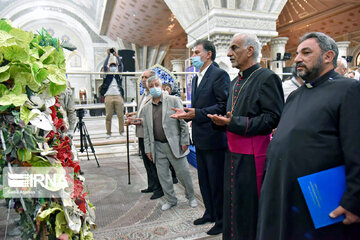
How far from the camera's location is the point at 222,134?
97.5 inches

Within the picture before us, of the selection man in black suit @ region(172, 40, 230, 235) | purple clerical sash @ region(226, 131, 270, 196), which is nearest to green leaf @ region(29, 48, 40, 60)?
man in black suit @ region(172, 40, 230, 235)

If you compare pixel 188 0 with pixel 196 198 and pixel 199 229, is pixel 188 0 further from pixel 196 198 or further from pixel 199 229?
pixel 199 229

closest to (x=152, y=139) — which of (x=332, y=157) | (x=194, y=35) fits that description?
(x=332, y=157)

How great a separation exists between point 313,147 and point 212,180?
135 cm

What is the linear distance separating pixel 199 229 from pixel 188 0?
16.2 ft

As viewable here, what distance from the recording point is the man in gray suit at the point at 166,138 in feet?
9.56

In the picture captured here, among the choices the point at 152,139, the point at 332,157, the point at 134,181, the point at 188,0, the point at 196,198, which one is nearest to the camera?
the point at 332,157

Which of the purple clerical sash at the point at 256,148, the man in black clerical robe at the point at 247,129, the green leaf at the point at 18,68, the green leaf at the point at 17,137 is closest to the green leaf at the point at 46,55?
the green leaf at the point at 18,68

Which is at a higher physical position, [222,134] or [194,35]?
[194,35]

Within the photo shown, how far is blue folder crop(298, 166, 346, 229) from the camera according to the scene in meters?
1.21

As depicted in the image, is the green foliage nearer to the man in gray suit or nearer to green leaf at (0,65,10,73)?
green leaf at (0,65,10,73)

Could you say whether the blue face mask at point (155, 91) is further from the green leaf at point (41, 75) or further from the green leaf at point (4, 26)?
the green leaf at point (4, 26)

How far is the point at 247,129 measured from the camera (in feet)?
5.76

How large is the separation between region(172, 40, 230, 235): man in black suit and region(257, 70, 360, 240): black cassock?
3.28ft
